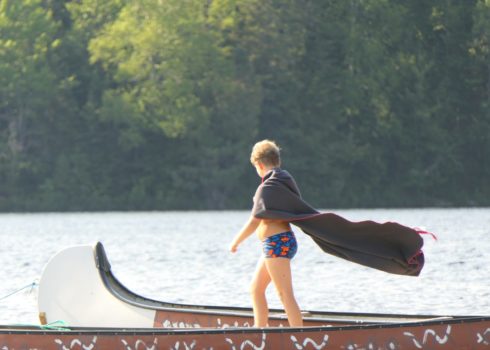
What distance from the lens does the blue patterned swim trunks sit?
14195mm

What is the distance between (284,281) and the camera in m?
14.3

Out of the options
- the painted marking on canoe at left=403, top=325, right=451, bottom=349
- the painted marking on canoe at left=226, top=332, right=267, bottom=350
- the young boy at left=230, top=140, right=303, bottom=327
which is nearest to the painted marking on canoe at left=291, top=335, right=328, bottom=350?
the painted marking on canoe at left=226, top=332, right=267, bottom=350

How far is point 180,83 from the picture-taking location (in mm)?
70000

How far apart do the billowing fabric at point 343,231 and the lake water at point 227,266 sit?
4.34m

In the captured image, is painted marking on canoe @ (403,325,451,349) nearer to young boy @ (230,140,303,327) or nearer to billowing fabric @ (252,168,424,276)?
billowing fabric @ (252,168,424,276)

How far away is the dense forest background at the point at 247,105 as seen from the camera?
69.9 m

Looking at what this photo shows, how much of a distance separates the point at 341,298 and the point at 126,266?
33.6 ft

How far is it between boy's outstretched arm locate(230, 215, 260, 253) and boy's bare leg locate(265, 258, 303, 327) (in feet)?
1.11

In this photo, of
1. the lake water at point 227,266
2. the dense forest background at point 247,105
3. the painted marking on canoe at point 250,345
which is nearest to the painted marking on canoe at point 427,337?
the painted marking on canoe at point 250,345

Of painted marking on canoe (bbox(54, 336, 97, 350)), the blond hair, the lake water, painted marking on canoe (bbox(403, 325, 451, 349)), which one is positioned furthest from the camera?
the lake water

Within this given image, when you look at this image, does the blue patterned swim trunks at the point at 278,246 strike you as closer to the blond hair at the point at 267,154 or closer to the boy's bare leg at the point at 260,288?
the boy's bare leg at the point at 260,288

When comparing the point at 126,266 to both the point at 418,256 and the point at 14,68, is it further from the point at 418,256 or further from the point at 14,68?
the point at 14,68

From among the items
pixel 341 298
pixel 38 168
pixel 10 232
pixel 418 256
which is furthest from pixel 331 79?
pixel 418 256

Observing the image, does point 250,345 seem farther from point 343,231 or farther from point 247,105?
point 247,105
